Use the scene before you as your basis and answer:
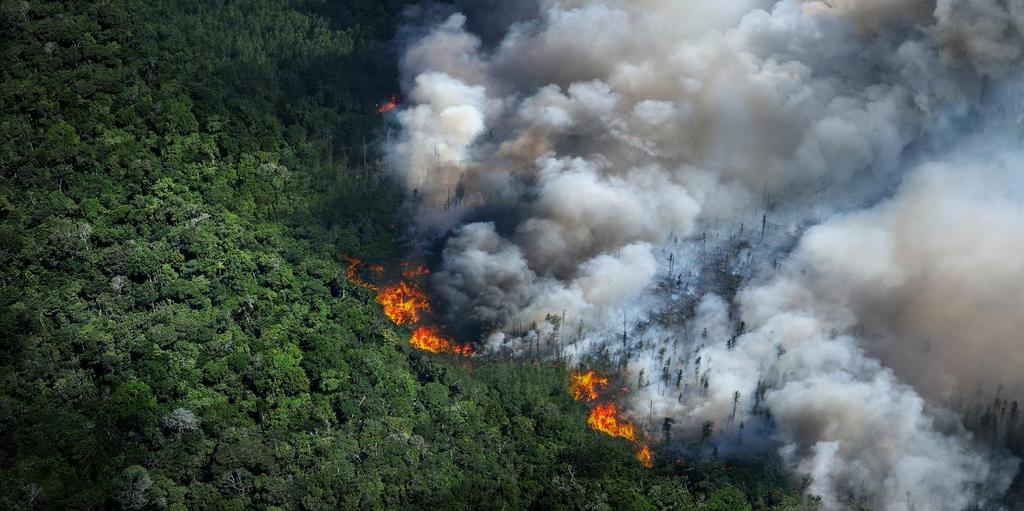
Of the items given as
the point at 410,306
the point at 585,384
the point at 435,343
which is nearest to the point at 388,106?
the point at 410,306

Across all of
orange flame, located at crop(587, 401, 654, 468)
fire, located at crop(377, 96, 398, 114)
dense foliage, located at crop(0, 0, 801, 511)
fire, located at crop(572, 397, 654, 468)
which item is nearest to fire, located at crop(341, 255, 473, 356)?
dense foliage, located at crop(0, 0, 801, 511)

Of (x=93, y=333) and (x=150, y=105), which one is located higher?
(x=150, y=105)

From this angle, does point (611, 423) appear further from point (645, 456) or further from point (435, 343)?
point (435, 343)

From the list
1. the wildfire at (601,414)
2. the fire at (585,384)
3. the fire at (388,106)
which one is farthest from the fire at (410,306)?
the fire at (388,106)

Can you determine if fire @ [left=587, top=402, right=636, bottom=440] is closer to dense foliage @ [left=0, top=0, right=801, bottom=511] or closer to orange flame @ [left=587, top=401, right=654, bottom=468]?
orange flame @ [left=587, top=401, right=654, bottom=468]

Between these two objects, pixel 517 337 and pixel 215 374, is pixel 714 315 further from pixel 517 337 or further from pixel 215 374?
pixel 215 374

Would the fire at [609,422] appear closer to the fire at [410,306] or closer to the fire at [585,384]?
the fire at [585,384]

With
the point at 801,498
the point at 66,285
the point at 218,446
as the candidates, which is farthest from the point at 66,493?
the point at 801,498
